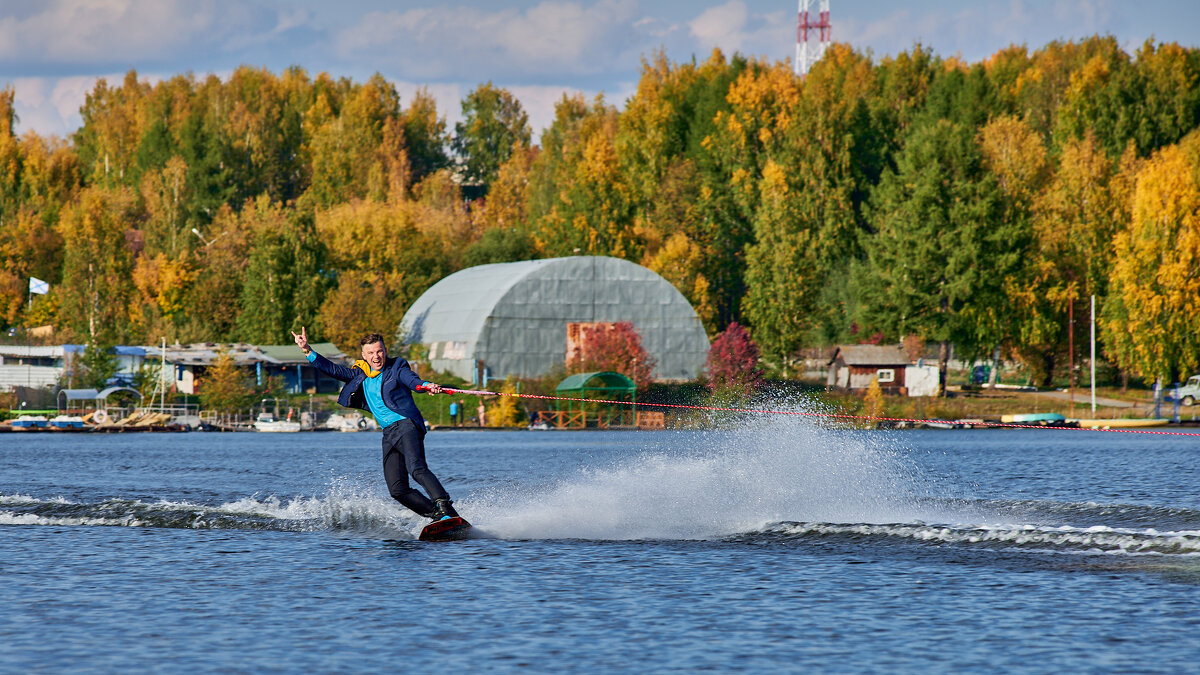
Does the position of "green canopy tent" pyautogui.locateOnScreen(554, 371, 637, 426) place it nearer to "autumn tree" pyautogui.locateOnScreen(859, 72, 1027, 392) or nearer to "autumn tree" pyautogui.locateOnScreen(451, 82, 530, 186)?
"autumn tree" pyautogui.locateOnScreen(859, 72, 1027, 392)

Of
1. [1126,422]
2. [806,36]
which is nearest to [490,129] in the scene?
[806,36]

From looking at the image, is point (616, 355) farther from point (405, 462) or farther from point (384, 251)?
point (405, 462)

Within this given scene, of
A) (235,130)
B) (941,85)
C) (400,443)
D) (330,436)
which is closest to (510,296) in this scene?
(330,436)

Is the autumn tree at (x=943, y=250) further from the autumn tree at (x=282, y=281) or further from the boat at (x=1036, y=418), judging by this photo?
the autumn tree at (x=282, y=281)

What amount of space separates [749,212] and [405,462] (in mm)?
67815

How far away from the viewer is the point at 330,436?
5644cm

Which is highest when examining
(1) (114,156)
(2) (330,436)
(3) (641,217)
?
(1) (114,156)

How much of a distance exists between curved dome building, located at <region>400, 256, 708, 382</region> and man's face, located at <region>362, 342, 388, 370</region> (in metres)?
52.7

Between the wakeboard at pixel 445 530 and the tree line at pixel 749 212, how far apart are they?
53147 millimetres

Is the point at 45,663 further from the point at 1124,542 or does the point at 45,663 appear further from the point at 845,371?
the point at 845,371

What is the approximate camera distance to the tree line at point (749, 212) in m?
67.7

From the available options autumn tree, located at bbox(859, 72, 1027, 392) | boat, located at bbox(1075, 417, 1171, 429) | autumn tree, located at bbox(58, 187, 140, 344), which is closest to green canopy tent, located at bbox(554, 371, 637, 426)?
autumn tree, located at bbox(859, 72, 1027, 392)

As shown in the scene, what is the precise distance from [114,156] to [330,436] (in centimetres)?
5694

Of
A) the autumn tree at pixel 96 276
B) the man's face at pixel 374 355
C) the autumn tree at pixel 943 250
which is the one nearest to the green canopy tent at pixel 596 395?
the autumn tree at pixel 943 250
